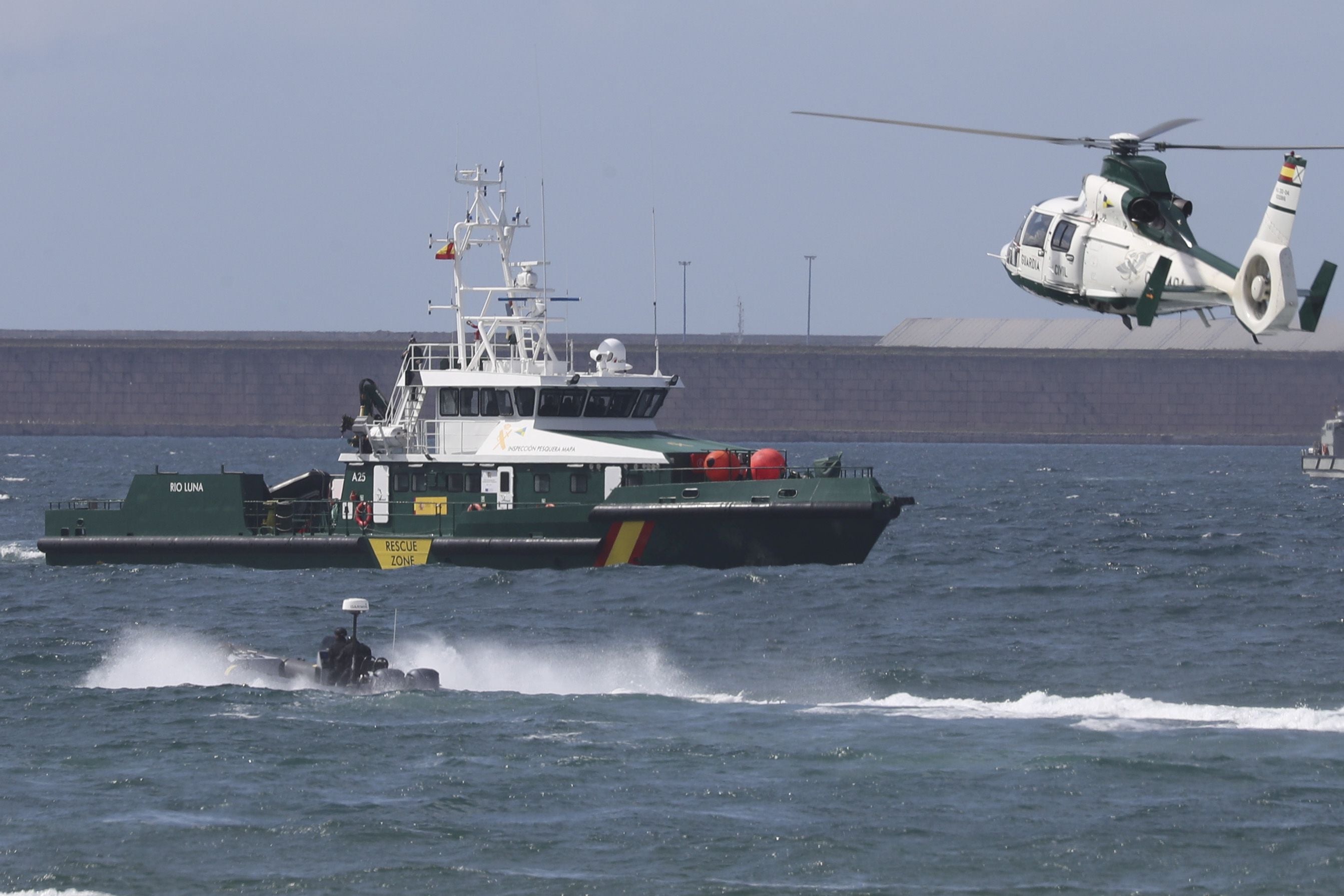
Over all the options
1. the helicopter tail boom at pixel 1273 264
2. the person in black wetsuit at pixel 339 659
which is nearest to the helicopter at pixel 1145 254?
the helicopter tail boom at pixel 1273 264

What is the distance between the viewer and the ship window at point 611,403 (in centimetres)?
3919

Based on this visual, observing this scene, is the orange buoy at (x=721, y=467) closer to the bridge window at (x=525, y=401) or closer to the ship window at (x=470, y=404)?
the bridge window at (x=525, y=401)

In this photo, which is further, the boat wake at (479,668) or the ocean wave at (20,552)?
the ocean wave at (20,552)

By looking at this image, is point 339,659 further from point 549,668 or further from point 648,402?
point 648,402

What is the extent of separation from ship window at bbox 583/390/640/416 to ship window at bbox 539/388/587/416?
186 mm

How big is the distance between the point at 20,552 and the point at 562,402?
16.2 meters

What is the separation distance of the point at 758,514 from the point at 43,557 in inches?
734

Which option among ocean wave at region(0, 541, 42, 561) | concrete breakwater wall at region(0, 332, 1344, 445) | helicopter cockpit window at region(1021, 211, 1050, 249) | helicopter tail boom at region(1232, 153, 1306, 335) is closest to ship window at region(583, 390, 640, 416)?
ocean wave at region(0, 541, 42, 561)

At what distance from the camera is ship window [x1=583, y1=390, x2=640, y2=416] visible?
3919 centimetres

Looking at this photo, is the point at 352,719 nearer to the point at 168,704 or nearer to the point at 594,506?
the point at 168,704

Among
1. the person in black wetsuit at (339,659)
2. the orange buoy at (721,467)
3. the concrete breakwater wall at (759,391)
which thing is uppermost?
the orange buoy at (721,467)

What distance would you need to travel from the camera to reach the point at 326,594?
122 feet

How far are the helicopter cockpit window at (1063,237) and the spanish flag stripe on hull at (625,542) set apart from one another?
13.4 meters

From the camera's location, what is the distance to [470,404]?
39125 mm
